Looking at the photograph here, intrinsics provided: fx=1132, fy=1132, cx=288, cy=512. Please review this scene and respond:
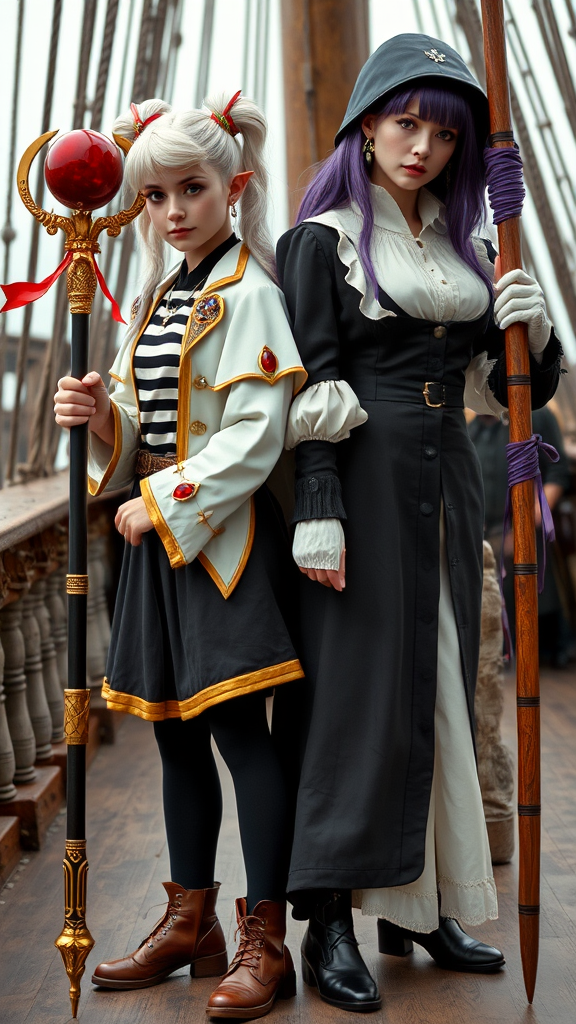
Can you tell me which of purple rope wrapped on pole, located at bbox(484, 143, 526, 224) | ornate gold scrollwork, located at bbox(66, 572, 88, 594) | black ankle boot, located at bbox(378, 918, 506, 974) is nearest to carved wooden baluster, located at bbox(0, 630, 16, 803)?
ornate gold scrollwork, located at bbox(66, 572, 88, 594)

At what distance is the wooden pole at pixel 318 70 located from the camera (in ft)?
12.8

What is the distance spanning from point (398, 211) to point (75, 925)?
1315 mm

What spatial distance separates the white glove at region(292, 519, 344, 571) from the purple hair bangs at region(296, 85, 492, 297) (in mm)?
404

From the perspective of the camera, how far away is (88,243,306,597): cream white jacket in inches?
71.4

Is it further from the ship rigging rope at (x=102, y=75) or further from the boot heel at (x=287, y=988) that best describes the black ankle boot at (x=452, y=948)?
the ship rigging rope at (x=102, y=75)

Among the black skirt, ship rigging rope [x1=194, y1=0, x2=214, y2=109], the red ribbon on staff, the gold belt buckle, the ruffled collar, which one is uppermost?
ship rigging rope [x1=194, y1=0, x2=214, y2=109]

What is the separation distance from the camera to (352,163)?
6.44ft

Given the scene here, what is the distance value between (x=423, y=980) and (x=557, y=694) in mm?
2739

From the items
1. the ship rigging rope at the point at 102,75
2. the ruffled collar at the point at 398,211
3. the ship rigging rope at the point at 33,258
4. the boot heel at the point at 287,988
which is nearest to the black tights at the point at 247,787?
the boot heel at the point at 287,988

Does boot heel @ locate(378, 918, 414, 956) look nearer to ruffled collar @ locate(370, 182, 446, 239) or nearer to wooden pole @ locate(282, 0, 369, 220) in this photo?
ruffled collar @ locate(370, 182, 446, 239)

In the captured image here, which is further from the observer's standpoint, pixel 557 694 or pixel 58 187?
pixel 557 694

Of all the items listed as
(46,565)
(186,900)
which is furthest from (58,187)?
(46,565)

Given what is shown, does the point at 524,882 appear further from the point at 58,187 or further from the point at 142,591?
the point at 58,187

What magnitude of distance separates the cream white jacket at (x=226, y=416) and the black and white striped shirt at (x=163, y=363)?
0.03 meters
